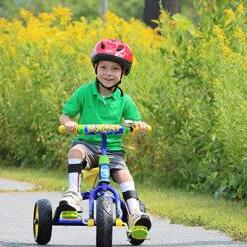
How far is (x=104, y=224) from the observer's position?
26.5 feet

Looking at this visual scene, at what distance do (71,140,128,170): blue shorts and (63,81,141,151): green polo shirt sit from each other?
46mm

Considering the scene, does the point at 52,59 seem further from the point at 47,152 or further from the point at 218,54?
the point at 218,54

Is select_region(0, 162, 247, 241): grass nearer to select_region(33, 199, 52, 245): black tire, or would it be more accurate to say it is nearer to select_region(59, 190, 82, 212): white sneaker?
Answer: select_region(59, 190, 82, 212): white sneaker

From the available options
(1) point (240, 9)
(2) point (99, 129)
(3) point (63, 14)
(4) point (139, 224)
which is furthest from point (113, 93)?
(3) point (63, 14)

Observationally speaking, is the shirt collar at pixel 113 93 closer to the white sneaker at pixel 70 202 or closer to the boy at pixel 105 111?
the boy at pixel 105 111

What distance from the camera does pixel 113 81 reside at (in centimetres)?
891

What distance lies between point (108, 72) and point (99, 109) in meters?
0.30

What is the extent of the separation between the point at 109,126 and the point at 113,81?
61 cm

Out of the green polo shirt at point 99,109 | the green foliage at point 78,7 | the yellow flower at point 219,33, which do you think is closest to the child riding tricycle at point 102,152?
the green polo shirt at point 99,109

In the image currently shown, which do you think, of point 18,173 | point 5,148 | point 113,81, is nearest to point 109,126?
point 113,81

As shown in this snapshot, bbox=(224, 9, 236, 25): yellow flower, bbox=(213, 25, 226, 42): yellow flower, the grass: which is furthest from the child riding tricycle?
bbox=(224, 9, 236, 25): yellow flower

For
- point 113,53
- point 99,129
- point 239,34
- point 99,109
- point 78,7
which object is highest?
point 78,7

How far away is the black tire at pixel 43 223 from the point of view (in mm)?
8727

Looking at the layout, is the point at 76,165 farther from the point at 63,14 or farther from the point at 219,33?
the point at 63,14
